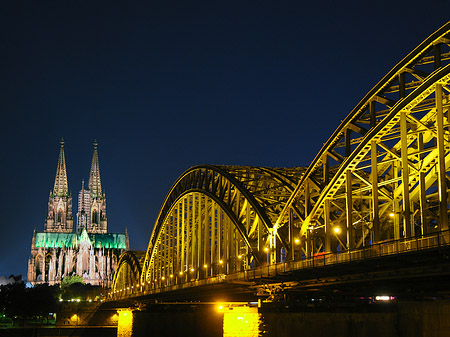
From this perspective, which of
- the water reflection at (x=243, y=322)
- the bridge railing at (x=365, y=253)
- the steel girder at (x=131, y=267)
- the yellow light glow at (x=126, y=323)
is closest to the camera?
the bridge railing at (x=365, y=253)

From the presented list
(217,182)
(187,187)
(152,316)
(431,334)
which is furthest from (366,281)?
(152,316)

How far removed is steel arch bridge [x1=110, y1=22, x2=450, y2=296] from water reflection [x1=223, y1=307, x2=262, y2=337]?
17.8 feet

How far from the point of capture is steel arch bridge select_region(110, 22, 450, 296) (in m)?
48.7

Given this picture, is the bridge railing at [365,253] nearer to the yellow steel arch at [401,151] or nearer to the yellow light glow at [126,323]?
the yellow steel arch at [401,151]

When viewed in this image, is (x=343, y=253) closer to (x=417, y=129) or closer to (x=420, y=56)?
(x=417, y=129)

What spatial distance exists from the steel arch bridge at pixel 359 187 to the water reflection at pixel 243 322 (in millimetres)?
5416

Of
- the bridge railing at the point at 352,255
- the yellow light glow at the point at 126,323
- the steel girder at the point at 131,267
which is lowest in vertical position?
the yellow light glow at the point at 126,323

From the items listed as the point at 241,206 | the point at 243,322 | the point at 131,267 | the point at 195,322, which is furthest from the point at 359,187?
the point at 131,267

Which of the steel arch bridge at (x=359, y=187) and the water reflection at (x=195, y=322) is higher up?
the steel arch bridge at (x=359, y=187)

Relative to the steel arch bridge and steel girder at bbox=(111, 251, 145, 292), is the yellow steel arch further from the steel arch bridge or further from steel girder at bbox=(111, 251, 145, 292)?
steel girder at bbox=(111, 251, 145, 292)

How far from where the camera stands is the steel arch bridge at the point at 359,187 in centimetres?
4872

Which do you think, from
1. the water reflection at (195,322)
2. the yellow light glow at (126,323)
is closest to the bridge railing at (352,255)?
the water reflection at (195,322)

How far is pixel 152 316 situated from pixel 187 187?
81.3 feet

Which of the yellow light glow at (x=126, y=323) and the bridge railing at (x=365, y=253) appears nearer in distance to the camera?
the bridge railing at (x=365, y=253)
